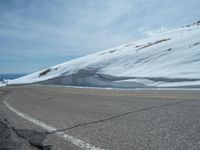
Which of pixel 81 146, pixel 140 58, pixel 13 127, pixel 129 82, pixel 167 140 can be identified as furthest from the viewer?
pixel 140 58

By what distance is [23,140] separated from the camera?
5.75 meters

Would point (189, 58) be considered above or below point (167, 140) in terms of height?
above

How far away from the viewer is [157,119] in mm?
6082

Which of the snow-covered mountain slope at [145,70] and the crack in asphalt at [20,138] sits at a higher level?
the snow-covered mountain slope at [145,70]

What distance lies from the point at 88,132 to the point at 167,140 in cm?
180

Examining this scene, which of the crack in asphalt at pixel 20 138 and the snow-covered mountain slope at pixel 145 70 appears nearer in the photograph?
the crack in asphalt at pixel 20 138

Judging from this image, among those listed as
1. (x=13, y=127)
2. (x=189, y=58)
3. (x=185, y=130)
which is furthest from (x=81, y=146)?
(x=189, y=58)

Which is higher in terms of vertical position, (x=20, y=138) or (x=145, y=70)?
(x=145, y=70)

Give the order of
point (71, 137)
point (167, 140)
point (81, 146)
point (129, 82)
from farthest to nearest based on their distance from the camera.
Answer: point (129, 82) → point (71, 137) → point (81, 146) → point (167, 140)

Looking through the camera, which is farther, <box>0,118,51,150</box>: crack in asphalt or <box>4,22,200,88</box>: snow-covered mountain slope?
<box>4,22,200,88</box>: snow-covered mountain slope

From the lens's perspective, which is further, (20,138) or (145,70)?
(145,70)

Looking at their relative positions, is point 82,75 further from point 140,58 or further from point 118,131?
point 118,131

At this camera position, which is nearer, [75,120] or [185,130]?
[185,130]

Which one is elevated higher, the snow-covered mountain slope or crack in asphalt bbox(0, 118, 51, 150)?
the snow-covered mountain slope
